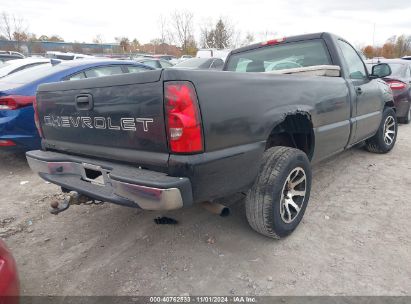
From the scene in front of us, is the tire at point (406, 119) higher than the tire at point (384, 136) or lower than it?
lower

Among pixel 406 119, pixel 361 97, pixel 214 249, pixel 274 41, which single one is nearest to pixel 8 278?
pixel 214 249

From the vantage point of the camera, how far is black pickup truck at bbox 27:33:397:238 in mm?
1886

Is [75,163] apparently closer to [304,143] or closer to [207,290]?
[207,290]

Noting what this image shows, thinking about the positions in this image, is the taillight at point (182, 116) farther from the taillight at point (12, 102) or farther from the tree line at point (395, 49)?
the tree line at point (395, 49)

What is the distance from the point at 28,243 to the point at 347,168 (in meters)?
4.06

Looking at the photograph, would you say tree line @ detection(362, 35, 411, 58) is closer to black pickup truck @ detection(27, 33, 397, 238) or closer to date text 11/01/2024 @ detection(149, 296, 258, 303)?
black pickup truck @ detection(27, 33, 397, 238)

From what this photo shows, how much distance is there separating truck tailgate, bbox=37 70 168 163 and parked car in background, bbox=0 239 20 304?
0.87 metres

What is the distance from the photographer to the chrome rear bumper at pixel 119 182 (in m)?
1.86

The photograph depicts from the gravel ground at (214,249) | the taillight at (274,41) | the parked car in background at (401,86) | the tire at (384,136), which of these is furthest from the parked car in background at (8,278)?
the parked car in background at (401,86)

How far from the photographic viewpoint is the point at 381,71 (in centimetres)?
418

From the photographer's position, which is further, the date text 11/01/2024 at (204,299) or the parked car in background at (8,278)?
the date text 11/01/2024 at (204,299)

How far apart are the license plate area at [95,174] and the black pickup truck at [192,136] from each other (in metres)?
0.01

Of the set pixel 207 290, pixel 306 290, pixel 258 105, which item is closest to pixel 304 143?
pixel 258 105

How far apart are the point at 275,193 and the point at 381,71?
2.88 meters
